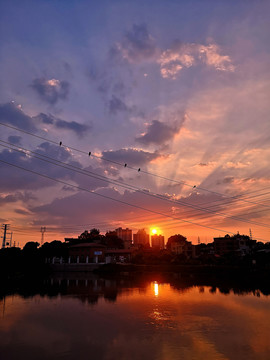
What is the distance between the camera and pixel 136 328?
84.7 ft

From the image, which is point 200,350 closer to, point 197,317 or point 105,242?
point 197,317

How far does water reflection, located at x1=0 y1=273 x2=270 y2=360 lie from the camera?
19.6 metres

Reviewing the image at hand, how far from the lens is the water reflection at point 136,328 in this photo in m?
19.6

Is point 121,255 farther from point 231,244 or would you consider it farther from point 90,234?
point 231,244

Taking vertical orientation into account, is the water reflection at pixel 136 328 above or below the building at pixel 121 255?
below

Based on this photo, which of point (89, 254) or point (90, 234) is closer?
point (89, 254)

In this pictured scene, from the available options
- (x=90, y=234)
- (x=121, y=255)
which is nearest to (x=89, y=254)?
(x=121, y=255)

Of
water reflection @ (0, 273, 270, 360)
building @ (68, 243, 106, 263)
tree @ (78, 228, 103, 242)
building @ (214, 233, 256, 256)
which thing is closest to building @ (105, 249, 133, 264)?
building @ (68, 243, 106, 263)

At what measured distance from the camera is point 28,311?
1337 inches

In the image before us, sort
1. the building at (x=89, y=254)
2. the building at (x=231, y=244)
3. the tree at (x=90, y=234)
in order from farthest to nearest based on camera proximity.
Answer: the tree at (x=90, y=234)
the building at (x=231, y=244)
the building at (x=89, y=254)

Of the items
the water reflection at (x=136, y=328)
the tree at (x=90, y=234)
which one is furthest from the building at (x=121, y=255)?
the water reflection at (x=136, y=328)

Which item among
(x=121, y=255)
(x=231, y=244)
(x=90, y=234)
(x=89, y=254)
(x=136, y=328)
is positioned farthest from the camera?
(x=90, y=234)

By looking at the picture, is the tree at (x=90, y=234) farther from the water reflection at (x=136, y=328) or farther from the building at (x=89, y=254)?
the water reflection at (x=136, y=328)

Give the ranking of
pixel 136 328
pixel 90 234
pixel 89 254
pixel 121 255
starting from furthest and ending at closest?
pixel 90 234
pixel 121 255
pixel 89 254
pixel 136 328
